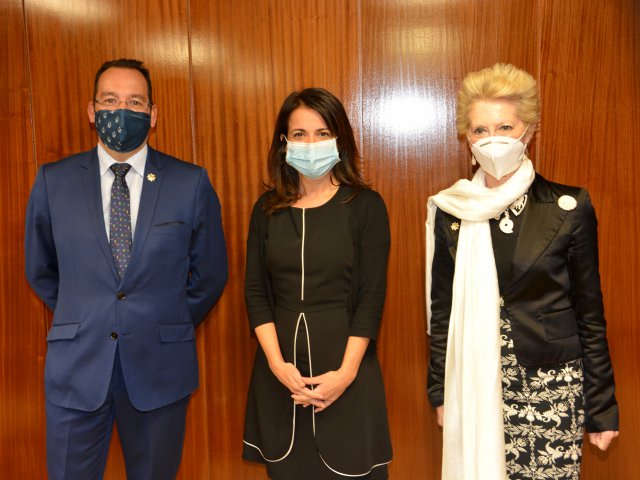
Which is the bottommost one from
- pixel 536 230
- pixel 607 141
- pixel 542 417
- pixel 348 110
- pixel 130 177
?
pixel 542 417

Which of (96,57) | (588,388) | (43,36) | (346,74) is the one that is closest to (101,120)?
(96,57)

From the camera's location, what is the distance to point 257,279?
210 centimetres

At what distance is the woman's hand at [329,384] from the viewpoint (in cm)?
191

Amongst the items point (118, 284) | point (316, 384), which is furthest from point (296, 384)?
point (118, 284)

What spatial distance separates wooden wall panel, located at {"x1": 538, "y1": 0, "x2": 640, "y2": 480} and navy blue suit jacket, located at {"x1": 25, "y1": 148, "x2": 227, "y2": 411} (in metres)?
1.57

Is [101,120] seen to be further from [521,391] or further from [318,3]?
[521,391]

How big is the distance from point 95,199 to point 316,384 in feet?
3.42

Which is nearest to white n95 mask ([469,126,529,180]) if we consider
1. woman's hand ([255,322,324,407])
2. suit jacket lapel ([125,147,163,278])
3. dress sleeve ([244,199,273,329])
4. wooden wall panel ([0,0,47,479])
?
dress sleeve ([244,199,273,329])

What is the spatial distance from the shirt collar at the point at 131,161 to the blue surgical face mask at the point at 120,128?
4 cm

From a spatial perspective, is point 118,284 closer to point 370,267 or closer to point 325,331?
point 325,331

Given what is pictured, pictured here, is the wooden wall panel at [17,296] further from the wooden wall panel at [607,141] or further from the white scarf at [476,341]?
the wooden wall panel at [607,141]

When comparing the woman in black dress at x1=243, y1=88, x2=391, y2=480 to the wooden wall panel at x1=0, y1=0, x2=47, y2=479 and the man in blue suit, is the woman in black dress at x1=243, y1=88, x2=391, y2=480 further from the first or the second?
the wooden wall panel at x1=0, y1=0, x2=47, y2=479

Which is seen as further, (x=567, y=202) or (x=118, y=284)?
(x=118, y=284)

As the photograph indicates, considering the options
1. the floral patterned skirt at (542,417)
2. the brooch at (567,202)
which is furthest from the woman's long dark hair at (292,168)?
the floral patterned skirt at (542,417)
